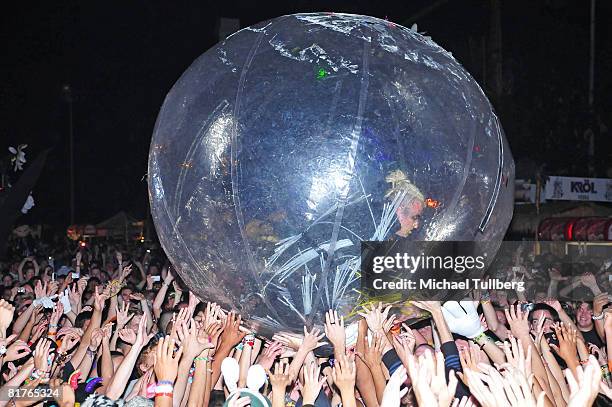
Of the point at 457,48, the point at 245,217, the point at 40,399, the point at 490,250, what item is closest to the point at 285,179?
the point at 245,217

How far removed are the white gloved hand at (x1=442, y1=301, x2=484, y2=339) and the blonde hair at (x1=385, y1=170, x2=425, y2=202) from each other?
3.81 ft

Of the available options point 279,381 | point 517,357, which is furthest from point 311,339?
point 517,357

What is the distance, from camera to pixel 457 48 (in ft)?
78.0

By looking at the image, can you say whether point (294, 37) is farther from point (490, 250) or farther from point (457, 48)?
point (457, 48)

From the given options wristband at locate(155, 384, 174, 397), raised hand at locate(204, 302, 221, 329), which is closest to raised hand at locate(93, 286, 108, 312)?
raised hand at locate(204, 302, 221, 329)

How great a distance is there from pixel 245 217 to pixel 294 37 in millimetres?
975

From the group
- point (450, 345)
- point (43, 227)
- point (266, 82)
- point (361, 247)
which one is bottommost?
point (43, 227)

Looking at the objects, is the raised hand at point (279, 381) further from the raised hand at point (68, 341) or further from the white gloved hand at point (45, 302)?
the white gloved hand at point (45, 302)

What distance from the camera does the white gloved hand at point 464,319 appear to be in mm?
4195

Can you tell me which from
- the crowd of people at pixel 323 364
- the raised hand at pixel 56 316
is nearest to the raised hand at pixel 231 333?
the crowd of people at pixel 323 364

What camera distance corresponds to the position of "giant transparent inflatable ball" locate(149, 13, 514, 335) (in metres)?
3.26

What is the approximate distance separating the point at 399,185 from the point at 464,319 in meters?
1.29

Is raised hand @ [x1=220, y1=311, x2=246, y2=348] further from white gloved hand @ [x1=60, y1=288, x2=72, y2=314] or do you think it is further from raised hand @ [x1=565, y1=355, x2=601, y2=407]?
white gloved hand @ [x1=60, y1=288, x2=72, y2=314]

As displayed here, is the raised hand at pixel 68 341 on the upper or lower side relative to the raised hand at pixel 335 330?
lower
